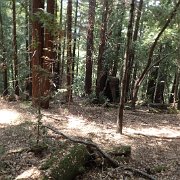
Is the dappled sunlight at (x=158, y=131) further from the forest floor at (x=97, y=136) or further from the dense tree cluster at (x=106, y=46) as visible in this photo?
the dense tree cluster at (x=106, y=46)

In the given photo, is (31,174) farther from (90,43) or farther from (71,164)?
(90,43)

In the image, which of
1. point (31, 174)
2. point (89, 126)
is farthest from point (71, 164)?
point (89, 126)

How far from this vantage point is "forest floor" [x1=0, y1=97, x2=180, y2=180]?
728cm

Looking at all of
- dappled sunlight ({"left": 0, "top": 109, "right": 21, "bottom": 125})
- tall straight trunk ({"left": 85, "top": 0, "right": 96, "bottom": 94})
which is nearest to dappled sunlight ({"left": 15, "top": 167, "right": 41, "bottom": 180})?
dappled sunlight ({"left": 0, "top": 109, "right": 21, "bottom": 125})

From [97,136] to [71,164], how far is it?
3198mm

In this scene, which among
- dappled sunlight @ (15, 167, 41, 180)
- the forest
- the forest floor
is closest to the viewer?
dappled sunlight @ (15, 167, 41, 180)

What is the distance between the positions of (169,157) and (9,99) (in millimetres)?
10431

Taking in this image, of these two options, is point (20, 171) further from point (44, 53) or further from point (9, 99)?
point (9, 99)

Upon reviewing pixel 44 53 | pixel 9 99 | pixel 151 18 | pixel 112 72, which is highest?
pixel 151 18

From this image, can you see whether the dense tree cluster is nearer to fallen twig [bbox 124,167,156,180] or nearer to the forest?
Result: the forest

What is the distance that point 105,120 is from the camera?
1311 centimetres

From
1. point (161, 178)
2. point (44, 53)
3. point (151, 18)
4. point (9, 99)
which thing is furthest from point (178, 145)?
point (9, 99)

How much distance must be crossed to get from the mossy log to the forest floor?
0.26m

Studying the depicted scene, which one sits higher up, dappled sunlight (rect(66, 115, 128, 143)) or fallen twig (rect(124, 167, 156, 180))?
fallen twig (rect(124, 167, 156, 180))
